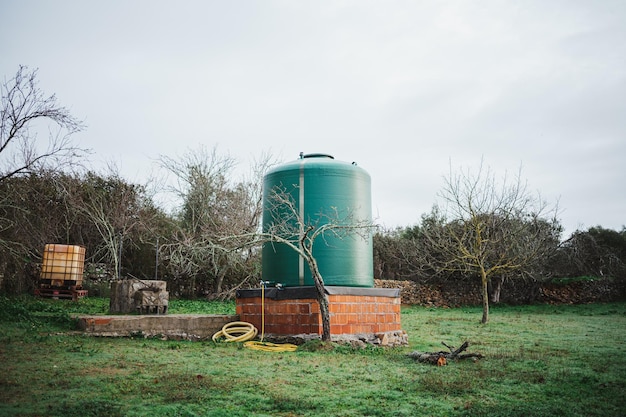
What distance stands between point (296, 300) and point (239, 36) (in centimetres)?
551

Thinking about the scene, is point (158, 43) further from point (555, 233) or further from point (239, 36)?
point (555, 233)

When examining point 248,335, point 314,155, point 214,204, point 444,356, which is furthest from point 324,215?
point 214,204

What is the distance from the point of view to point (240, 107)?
10.9 metres

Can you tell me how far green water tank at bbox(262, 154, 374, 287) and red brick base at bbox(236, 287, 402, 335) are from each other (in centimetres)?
41

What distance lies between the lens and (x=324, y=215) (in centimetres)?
776

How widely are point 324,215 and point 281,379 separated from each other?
3.50m

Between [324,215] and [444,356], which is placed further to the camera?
[324,215]

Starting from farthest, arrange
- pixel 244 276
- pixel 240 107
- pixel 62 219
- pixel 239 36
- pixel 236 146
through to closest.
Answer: pixel 236 146
pixel 244 276
pixel 62 219
pixel 240 107
pixel 239 36

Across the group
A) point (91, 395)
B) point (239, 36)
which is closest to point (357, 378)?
point (91, 395)

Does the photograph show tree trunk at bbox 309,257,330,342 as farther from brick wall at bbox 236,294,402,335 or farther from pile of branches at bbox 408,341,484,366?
pile of branches at bbox 408,341,484,366

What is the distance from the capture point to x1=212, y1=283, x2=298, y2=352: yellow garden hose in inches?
275

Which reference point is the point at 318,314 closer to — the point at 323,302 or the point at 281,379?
the point at 323,302

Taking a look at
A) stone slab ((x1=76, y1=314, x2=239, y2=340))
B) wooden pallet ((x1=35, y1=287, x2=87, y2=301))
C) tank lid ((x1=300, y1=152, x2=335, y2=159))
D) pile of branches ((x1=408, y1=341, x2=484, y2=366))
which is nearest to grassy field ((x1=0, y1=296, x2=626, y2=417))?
pile of branches ((x1=408, y1=341, x2=484, y2=366))

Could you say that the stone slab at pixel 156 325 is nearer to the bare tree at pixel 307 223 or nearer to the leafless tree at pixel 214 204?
the bare tree at pixel 307 223
